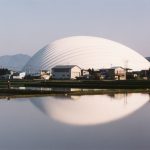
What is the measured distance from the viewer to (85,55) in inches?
2603

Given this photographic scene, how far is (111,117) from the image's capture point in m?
10.3

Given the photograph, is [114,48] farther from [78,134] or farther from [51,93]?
[78,134]

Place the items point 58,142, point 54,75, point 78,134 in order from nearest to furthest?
point 58,142 < point 78,134 < point 54,75

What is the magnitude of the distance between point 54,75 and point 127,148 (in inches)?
2078

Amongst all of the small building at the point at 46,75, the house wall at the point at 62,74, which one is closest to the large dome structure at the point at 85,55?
the small building at the point at 46,75

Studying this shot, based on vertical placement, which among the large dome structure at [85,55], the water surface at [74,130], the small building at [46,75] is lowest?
the water surface at [74,130]

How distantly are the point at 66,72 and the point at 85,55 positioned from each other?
9.67 metres

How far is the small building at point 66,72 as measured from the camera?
188 ft

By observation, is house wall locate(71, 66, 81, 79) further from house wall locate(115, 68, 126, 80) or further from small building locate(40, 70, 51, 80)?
house wall locate(115, 68, 126, 80)

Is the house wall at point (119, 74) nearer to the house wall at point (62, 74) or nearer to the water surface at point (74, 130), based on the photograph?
the house wall at point (62, 74)

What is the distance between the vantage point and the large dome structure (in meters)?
65.2

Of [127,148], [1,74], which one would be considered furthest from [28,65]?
[127,148]

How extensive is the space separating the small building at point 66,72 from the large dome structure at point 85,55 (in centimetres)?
499

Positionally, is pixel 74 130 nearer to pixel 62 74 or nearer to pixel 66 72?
pixel 66 72
